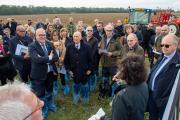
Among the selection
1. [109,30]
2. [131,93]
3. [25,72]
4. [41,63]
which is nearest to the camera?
[131,93]

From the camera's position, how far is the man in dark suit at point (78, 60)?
741 centimetres

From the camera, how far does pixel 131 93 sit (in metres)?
3.53

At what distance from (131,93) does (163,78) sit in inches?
56.5

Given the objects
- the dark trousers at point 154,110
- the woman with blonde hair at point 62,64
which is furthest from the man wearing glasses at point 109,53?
the dark trousers at point 154,110

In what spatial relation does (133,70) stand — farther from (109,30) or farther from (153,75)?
(109,30)

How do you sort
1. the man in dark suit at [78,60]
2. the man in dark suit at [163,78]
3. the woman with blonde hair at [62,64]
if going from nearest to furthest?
the man in dark suit at [163,78] → the man in dark suit at [78,60] → the woman with blonde hair at [62,64]

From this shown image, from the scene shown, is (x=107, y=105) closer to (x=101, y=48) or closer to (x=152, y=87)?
(x=101, y=48)

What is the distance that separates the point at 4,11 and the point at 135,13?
43058mm

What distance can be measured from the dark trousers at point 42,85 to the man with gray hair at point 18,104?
4.83m

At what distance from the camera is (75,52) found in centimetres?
740

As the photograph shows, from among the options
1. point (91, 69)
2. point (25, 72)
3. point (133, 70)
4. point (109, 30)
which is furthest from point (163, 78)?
point (25, 72)

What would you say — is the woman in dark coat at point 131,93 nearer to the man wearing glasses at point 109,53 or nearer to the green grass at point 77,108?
the green grass at point 77,108

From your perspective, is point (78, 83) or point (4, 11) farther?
point (4, 11)

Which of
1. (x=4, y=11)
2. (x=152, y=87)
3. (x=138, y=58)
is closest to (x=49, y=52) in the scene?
(x=152, y=87)
